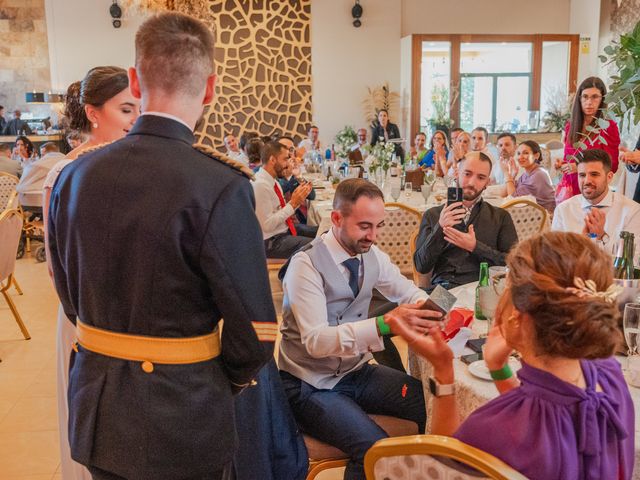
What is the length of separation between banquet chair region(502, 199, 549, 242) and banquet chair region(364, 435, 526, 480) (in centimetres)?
295

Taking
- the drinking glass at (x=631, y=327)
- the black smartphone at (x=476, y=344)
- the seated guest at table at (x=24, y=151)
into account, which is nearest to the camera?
the drinking glass at (x=631, y=327)

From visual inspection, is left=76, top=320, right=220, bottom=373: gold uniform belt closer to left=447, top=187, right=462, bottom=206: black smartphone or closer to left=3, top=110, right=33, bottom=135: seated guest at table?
left=447, top=187, right=462, bottom=206: black smartphone

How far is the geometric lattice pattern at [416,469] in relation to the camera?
1228 mm

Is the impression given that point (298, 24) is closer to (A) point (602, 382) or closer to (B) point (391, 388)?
(B) point (391, 388)

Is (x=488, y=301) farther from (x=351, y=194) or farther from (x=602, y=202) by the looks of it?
(x=602, y=202)

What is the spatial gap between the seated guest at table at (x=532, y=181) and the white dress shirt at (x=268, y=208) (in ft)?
6.51

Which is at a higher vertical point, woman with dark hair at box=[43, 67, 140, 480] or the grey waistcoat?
woman with dark hair at box=[43, 67, 140, 480]

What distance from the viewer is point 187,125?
144 cm

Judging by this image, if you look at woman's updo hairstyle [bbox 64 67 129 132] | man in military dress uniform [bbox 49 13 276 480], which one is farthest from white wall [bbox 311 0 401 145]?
man in military dress uniform [bbox 49 13 276 480]

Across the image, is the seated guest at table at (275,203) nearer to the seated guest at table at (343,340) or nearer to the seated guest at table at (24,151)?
the seated guest at table at (343,340)

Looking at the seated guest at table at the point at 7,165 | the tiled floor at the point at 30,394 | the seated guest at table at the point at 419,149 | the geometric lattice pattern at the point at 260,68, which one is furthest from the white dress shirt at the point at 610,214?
the geometric lattice pattern at the point at 260,68

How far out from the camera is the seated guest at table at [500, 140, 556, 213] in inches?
218

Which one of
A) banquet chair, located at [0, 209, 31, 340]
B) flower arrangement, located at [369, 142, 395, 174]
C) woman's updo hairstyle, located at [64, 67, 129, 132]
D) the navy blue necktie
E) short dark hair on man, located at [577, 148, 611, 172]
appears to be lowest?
banquet chair, located at [0, 209, 31, 340]

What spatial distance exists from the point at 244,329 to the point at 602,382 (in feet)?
2.51
